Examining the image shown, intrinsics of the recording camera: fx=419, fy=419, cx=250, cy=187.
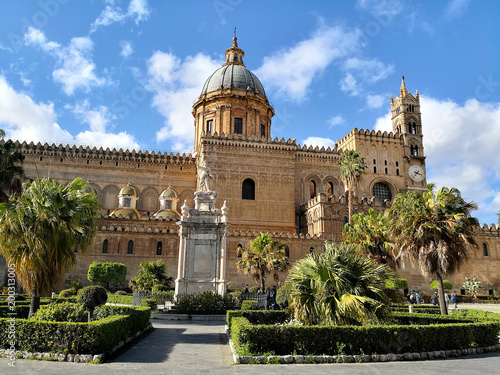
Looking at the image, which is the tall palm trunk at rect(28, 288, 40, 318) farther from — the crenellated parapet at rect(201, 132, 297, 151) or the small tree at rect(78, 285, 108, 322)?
the crenellated parapet at rect(201, 132, 297, 151)

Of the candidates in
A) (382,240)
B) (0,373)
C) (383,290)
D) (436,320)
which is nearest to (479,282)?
(382,240)

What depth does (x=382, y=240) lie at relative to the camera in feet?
74.9

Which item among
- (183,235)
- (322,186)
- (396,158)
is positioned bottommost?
(183,235)

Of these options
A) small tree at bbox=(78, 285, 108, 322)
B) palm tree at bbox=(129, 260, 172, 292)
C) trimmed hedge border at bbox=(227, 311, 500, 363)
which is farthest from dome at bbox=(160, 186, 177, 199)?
trimmed hedge border at bbox=(227, 311, 500, 363)

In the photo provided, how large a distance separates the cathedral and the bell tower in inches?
4.3

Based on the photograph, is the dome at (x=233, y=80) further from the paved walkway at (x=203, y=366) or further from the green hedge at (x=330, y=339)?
the green hedge at (x=330, y=339)

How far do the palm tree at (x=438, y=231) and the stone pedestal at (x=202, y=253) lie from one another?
7.85 meters

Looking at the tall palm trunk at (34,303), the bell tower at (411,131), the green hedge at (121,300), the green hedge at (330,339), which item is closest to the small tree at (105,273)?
the green hedge at (121,300)

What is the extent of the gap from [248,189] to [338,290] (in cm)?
3079

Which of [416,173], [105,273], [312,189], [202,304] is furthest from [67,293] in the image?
[416,173]

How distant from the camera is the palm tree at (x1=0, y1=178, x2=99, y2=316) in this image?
37.6 ft

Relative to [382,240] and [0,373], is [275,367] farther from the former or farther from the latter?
[382,240]

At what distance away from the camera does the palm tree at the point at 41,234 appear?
11.5 metres

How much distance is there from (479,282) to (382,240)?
64.1 ft
